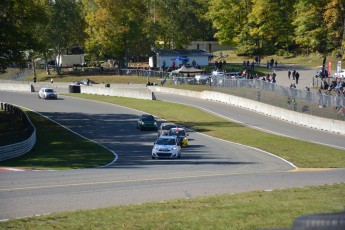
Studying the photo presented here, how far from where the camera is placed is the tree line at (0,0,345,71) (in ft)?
Result: 277

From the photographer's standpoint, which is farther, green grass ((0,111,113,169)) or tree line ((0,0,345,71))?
tree line ((0,0,345,71))

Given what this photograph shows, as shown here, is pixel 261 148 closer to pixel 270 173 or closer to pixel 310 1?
pixel 270 173

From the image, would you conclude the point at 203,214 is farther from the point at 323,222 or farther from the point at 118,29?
the point at 118,29

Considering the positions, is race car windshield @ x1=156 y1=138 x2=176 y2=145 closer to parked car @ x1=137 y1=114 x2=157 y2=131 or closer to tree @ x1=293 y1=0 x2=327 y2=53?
parked car @ x1=137 y1=114 x2=157 y2=131

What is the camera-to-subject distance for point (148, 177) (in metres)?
23.5

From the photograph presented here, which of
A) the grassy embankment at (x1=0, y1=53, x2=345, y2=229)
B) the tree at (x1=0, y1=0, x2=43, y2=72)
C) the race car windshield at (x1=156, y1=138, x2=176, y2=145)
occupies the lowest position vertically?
the race car windshield at (x1=156, y1=138, x2=176, y2=145)

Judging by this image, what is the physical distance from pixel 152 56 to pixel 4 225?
274ft

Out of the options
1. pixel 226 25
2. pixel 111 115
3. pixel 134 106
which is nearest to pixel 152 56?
pixel 226 25

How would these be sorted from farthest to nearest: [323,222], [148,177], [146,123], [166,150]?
[146,123], [166,150], [148,177], [323,222]

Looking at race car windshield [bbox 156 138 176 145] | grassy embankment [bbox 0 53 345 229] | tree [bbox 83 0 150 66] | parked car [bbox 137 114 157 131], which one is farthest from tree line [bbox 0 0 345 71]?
grassy embankment [bbox 0 53 345 229]

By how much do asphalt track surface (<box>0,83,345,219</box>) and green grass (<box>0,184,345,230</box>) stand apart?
144cm

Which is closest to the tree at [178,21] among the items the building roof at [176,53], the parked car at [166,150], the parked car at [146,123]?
the building roof at [176,53]

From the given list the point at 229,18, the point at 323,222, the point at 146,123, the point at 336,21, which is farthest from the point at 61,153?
the point at 229,18

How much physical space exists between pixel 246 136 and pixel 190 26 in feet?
208
